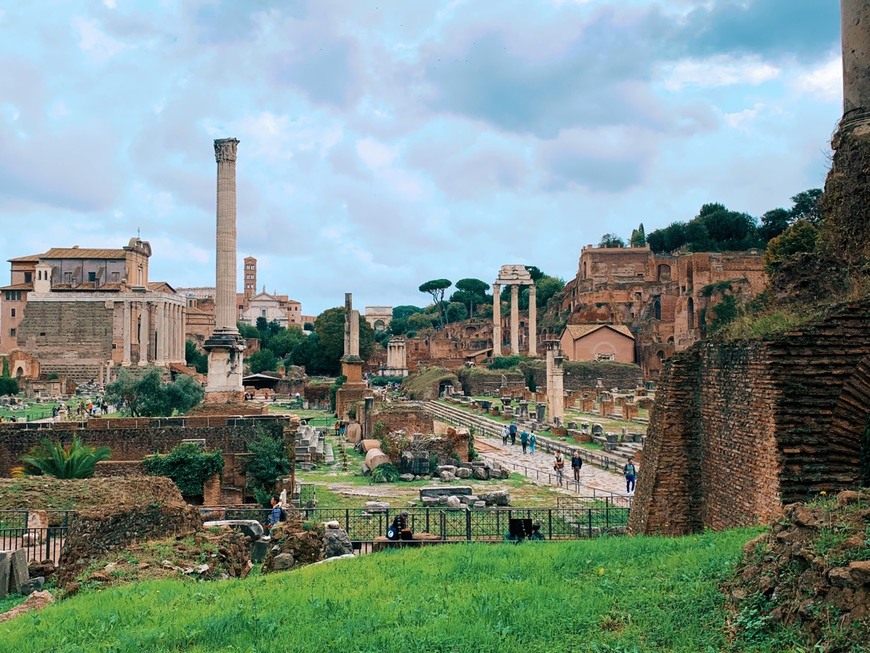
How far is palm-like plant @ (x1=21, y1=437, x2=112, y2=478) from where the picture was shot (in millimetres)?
16359

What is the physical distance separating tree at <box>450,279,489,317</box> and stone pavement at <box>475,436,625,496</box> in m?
95.9

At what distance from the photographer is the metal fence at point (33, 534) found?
38.7 feet

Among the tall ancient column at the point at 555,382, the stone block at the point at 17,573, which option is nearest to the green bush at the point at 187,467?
the stone block at the point at 17,573

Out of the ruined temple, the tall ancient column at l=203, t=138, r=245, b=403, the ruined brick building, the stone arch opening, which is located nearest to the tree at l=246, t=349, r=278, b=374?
the ruined brick building

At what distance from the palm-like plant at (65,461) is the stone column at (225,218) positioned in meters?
9.96

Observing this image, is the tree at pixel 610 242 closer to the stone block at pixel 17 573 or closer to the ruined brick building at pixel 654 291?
the ruined brick building at pixel 654 291

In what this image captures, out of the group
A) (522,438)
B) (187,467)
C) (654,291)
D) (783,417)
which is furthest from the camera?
(654,291)

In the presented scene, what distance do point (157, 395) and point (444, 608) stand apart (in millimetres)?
29394

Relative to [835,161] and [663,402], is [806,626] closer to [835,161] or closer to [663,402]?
[663,402]

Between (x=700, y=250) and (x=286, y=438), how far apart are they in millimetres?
77574

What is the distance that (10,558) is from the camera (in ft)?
31.3

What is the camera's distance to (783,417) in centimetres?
749

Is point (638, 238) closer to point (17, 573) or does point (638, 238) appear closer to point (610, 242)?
point (610, 242)

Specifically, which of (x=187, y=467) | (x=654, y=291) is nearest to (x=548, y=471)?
(x=187, y=467)
